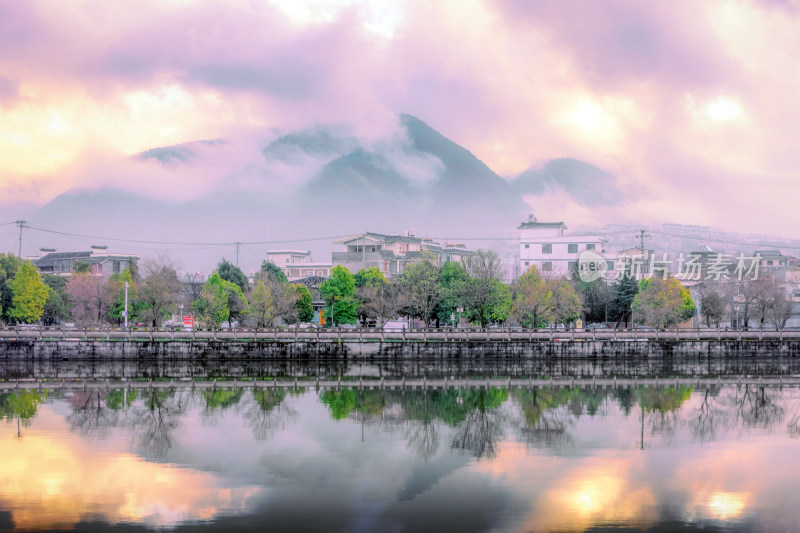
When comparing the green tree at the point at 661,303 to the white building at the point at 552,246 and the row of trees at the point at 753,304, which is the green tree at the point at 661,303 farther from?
the white building at the point at 552,246

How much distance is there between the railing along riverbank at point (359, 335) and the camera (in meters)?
50.0

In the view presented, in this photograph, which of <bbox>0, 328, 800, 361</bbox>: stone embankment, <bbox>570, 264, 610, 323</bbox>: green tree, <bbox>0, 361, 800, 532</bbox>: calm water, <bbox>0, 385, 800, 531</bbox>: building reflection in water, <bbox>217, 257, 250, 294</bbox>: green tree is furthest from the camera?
<bbox>217, 257, 250, 294</bbox>: green tree

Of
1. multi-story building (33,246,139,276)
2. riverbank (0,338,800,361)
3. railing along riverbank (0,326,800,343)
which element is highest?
multi-story building (33,246,139,276)

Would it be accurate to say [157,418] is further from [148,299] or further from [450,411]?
[148,299]

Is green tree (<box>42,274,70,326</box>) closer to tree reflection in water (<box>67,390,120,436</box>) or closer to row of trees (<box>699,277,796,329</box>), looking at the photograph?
tree reflection in water (<box>67,390,120,436</box>)

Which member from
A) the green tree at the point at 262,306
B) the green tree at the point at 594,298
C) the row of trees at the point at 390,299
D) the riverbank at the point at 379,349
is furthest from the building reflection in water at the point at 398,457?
the green tree at the point at 594,298

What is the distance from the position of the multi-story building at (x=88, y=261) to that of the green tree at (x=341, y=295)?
36266mm

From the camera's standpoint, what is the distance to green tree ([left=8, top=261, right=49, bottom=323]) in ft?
212

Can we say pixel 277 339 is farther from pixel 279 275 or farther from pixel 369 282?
pixel 279 275

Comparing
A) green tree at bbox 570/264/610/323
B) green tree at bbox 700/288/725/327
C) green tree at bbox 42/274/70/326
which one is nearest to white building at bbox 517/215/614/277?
green tree at bbox 570/264/610/323

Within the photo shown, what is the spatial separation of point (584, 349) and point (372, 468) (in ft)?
110

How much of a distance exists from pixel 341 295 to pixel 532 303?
15686mm

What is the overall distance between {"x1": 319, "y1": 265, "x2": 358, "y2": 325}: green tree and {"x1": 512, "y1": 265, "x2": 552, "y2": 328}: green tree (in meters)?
13.2

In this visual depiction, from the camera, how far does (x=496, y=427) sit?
2470cm
